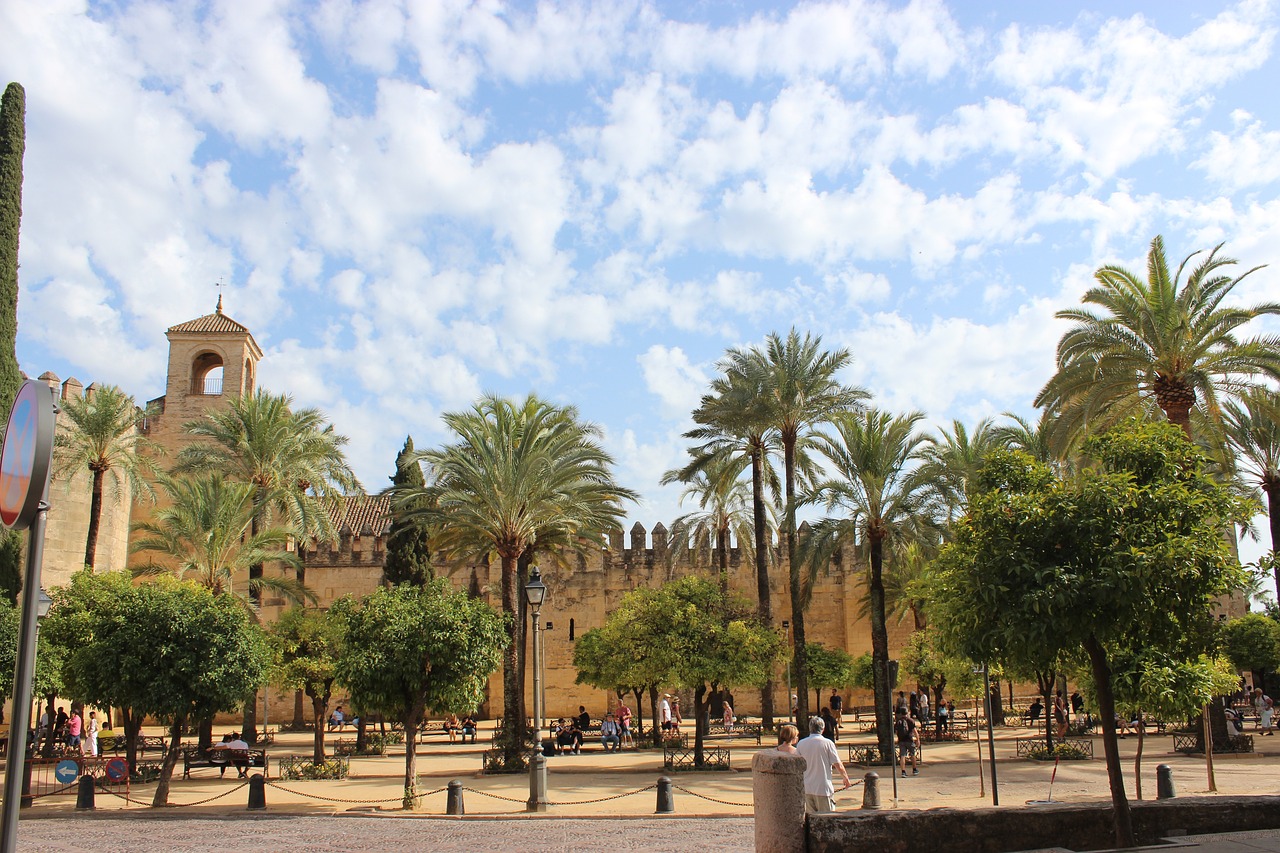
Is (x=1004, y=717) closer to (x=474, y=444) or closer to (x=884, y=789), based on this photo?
(x=884, y=789)

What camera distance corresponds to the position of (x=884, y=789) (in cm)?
1571

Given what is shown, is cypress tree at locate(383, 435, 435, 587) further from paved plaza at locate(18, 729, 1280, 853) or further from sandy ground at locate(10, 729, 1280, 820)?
Answer: paved plaza at locate(18, 729, 1280, 853)

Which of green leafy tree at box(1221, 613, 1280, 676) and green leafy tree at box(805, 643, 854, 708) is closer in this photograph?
green leafy tree at box(1221, 613, 1280, 676)

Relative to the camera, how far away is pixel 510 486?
19750 mm

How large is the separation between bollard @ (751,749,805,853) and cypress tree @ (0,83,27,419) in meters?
22.0

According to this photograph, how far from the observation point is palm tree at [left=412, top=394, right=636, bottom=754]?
1981 centimetres

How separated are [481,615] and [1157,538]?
11.2 meters

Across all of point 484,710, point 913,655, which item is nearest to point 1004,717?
point 913,655

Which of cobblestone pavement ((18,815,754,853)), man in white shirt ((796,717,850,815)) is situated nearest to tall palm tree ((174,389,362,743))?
cobblestone pavement ((18,815,754,853))

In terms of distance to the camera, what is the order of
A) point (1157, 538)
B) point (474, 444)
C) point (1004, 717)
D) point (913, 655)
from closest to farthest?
point (1157, 538), point (474, 444), point (913, 655), point (1004, 717)

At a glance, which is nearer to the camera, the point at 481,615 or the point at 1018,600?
the point at 1018,600

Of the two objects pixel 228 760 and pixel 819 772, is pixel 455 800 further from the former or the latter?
pixel 228 760

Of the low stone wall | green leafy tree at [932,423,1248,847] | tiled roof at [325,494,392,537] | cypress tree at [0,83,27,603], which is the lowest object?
the low stone wall

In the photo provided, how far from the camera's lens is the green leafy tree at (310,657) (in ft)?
65.8
